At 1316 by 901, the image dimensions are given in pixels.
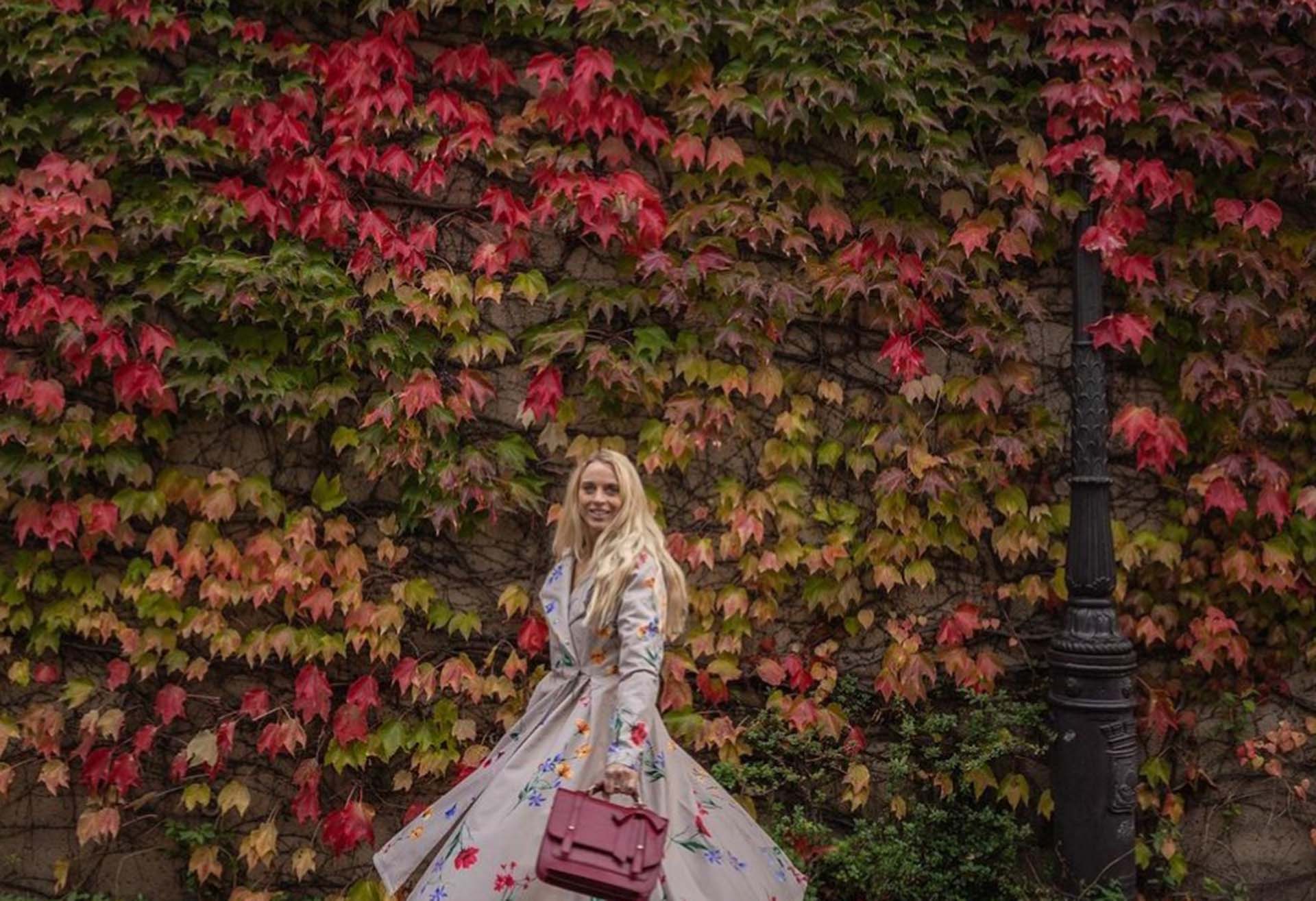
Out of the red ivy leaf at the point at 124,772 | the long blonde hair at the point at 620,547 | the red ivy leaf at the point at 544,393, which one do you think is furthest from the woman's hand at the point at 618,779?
the red ivy leaf at the point at 124,772

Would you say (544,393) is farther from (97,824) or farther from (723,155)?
(97,824)

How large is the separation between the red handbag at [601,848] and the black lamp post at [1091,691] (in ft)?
6.99

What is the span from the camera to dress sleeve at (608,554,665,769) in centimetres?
311

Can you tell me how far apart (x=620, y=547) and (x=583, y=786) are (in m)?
0.67

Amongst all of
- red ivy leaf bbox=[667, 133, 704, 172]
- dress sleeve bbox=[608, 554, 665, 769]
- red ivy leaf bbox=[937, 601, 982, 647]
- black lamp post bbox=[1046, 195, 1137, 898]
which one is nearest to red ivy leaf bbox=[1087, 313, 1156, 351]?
black lamp post bbox=[1046, 195, 1137, 898]

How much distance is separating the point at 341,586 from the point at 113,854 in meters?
1.41

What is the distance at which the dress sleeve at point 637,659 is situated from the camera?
3111 millimetres

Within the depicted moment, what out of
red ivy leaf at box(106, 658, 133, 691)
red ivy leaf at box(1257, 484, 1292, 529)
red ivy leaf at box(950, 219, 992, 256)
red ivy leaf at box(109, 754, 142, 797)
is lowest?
red ivy leaf at box(109, 754, 142, 797)

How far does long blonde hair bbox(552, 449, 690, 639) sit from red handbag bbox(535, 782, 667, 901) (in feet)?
1.85

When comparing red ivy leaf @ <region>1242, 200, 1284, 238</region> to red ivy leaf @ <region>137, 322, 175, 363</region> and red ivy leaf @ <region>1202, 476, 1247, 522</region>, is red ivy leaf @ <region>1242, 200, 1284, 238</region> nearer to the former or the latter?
red ivy leaf @ <region>1202, 476, 1247, 522</region>

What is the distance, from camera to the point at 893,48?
4.81 meters

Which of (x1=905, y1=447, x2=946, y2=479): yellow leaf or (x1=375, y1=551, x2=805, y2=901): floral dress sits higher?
(x1=905, y1=447, x2=946, y2=479): yellow leaf

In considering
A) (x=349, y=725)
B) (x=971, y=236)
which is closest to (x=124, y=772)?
(x=349, y=725)

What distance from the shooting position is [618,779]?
3061 millimetres
